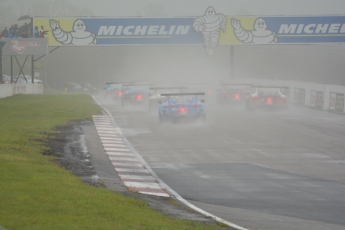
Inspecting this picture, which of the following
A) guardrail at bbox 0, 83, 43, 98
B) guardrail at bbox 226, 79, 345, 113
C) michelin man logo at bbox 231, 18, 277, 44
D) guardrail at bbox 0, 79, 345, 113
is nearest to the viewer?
guardrail at bbox 226, 79, 345, 113

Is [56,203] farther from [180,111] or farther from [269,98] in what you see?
[269,98]

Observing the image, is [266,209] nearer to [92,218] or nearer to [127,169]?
[92,218]

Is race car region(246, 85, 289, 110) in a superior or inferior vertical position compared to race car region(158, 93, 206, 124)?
superior

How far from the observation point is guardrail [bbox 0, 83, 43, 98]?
39625mm

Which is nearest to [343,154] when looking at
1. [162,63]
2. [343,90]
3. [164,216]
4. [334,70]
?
[164,216]

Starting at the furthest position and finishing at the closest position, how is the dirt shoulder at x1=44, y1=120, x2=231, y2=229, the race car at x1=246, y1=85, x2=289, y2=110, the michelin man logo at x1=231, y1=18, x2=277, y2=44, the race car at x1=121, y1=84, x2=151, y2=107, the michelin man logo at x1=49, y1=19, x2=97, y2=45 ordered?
the michelin man logo at x1=231, y1=18, x2=277, y2=44 → the michelin man logo at x1=49, y1=19, x2=97, y2=45 → the race car at x1=121, y1=84, x2=151, y2=107 → the race car at x1=246, y1=85, x2=289, y2=110 → the dirt shoulder at x1=44, y1=120, x2=231, y2=229

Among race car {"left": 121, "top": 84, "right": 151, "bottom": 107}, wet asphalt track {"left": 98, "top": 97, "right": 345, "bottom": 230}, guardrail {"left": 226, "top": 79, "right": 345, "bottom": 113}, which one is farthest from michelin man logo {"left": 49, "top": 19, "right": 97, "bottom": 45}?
wet asphalt track {"left": 98, "top": 97, "right": 345, "bottom": 230}

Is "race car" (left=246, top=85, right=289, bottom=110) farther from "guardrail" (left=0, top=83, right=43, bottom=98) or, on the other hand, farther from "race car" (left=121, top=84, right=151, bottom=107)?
"guardrail" (left=0, top=83, right=43, bottom=98)

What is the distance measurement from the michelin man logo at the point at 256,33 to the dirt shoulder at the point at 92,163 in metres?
27.5

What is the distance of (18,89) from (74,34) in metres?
7.11

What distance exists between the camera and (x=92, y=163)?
14.9 m

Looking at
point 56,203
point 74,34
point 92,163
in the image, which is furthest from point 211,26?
point 56,203

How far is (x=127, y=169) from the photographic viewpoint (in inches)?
573

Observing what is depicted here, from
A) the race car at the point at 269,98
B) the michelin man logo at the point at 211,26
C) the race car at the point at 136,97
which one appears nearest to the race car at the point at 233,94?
the race car at the point at 136,97
